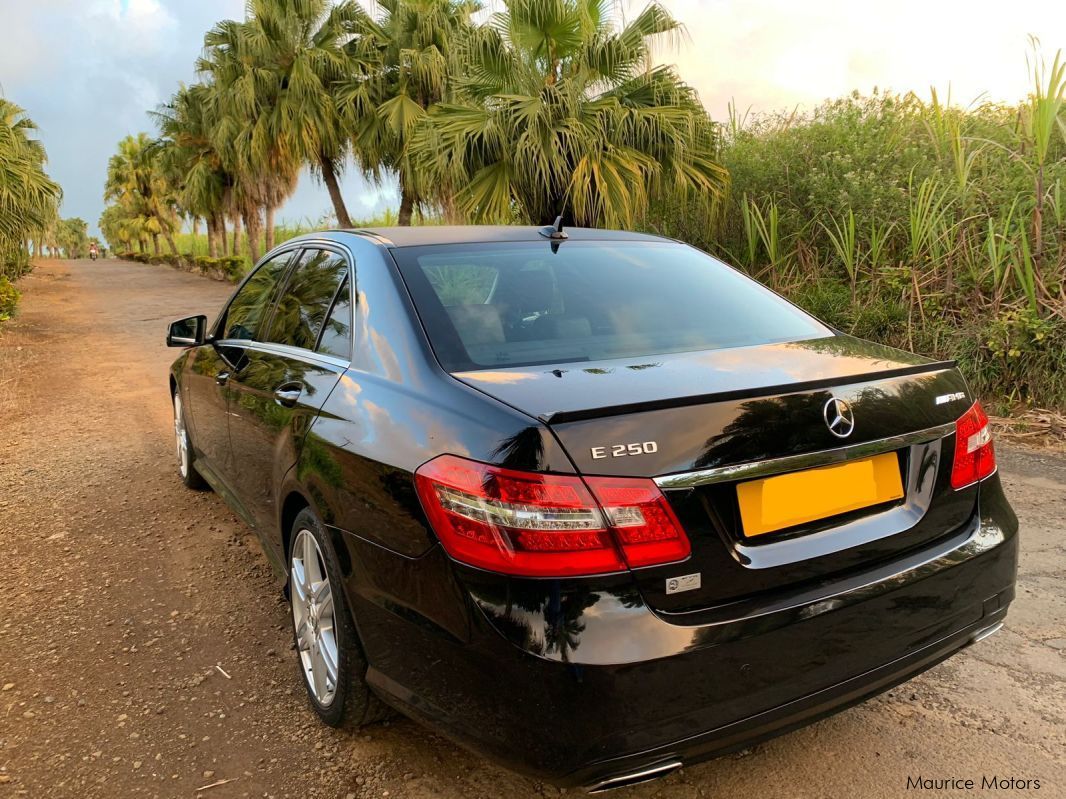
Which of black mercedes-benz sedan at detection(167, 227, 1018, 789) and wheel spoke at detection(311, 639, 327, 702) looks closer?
black mercedes-benz sedan at detection(167, 227, 1018, 789)

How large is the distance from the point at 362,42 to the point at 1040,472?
2050 cm

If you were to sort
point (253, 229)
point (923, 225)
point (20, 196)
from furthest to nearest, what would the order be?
point (253, 229), point (20, 196), point (923, 225)

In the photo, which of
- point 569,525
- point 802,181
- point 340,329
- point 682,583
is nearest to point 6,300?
point 802,181

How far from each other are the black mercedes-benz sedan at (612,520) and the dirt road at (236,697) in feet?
0.76

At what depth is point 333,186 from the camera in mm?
22844

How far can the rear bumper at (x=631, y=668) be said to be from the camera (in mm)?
1633

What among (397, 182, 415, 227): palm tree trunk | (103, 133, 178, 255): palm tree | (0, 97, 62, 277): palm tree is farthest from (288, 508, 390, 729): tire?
(103, 133, 178, 255): palm tree

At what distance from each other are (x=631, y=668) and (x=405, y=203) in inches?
815

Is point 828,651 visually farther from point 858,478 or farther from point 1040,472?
point 1040,472

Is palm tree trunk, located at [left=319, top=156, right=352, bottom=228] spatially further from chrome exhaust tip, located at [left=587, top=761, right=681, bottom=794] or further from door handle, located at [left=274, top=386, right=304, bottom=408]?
chrome exhaust tip, located at [left=587, top=761, right=681, bottom=794]

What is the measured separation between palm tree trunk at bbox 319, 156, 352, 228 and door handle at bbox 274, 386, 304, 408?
2128 cm

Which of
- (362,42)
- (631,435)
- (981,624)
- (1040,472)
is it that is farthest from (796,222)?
(362,42)

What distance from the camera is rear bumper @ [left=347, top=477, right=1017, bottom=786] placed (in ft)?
5.36
